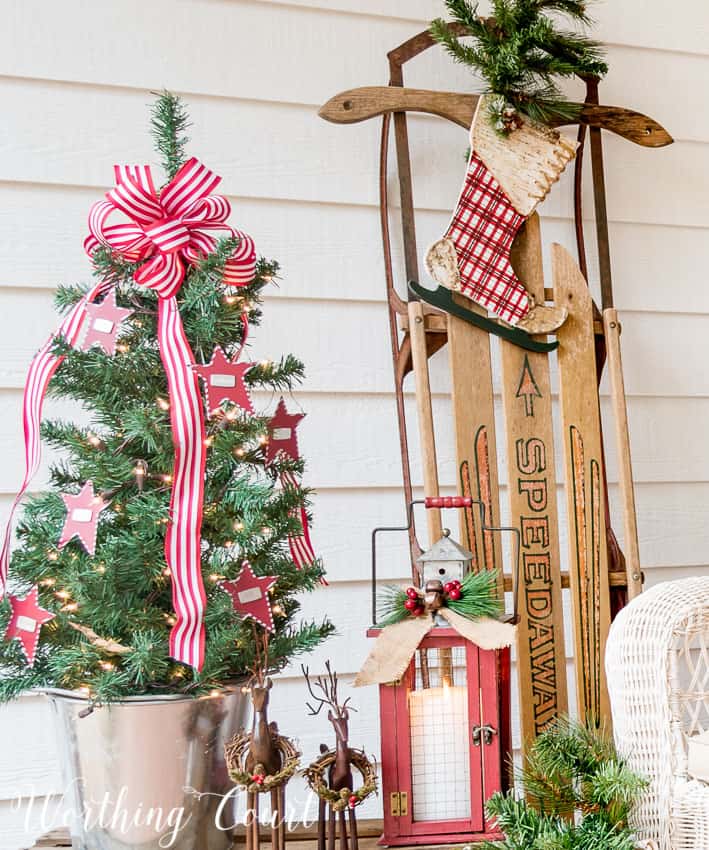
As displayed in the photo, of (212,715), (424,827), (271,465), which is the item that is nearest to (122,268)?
(271,465)

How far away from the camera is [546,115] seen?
1.60m

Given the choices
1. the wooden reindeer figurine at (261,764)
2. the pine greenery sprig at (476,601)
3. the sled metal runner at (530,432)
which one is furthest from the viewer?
the sled metal runner at (530,432)

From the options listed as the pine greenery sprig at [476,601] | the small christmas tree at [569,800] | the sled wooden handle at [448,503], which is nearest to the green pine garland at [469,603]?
the pine greenery sprig at [476,601]

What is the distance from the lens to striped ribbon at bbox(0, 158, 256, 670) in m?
1.07

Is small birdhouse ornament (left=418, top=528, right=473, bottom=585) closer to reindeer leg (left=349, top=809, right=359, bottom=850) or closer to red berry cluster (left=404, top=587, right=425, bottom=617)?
red berry cluster (left=404, top=587, right=425, bottom=617)

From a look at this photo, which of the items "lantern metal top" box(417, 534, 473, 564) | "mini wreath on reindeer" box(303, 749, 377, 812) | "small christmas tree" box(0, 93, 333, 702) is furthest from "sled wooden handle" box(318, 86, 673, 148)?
"mini wreath on reindeer" box(303, 749, 377, 812)

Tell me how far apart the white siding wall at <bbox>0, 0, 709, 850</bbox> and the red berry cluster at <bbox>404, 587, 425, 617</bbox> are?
1.62 feet

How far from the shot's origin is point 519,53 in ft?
5.12

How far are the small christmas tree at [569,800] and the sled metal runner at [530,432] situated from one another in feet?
0.99

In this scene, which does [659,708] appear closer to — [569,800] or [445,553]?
[569,800]

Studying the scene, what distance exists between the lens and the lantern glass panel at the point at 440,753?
1.12 metres

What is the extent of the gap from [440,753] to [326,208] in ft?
3.33

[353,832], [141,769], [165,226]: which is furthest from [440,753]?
[165,226]

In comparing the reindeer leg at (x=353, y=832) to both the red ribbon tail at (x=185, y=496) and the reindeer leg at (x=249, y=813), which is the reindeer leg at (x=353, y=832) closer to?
the reindeer leg at (x=249, y=813)
